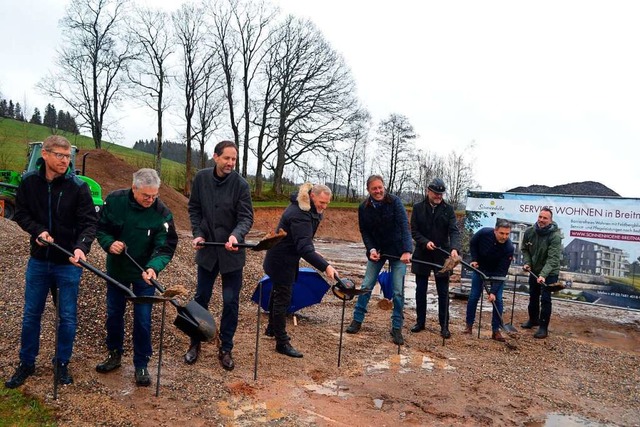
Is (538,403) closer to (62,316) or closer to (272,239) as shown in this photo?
(272,239)

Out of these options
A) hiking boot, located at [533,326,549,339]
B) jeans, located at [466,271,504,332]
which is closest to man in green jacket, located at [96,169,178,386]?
jeans, located at [466,271,504,332]

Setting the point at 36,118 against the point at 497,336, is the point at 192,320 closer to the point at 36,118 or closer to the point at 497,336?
the point at 497,336

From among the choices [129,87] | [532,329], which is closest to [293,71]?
[129,87]

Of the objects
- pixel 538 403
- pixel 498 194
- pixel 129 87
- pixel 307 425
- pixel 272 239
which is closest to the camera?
pixel 307 425

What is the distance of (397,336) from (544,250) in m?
2.77

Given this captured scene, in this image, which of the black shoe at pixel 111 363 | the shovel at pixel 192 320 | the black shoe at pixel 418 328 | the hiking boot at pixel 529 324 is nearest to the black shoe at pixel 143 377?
the black shoe at pixel 111 363

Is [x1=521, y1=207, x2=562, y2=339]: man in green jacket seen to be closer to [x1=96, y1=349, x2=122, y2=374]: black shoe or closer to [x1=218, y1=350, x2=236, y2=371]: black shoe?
[x1=218, y1=350, x2=236, y2=371]: black shoe

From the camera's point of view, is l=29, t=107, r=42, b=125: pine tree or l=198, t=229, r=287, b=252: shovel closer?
l=198, t=229, r=287, b=252: shovel

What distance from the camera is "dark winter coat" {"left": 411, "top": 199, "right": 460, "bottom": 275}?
6.45 metres

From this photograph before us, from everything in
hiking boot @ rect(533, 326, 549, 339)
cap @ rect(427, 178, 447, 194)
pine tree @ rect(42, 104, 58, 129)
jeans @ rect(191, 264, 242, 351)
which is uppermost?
pine tree @ rect(42, 104, 58, 129)

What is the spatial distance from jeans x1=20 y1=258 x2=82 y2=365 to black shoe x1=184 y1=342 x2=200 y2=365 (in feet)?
3.34

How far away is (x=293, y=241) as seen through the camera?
509cm

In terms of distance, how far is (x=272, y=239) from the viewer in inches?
164

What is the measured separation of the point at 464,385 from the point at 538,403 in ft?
2.03
